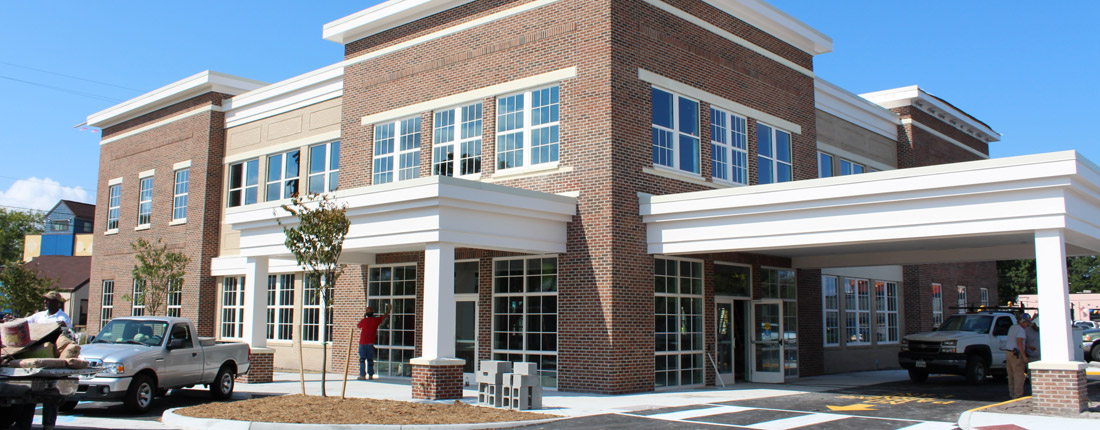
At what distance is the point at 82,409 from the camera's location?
13.9m

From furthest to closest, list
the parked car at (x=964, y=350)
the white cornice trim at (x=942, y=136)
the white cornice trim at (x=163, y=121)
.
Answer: the white cornice trim at (x=942, y=136)
the white cornice trim at (x=163, y=121)
the parked car at (x=964, y=350)

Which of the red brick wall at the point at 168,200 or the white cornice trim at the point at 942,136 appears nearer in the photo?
the red brick wall at the point at 168,200

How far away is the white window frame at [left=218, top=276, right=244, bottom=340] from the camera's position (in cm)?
2645

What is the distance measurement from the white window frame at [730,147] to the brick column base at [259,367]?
1082 centimetres

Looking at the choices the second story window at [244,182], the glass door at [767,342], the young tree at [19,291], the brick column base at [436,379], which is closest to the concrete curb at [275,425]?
the brick column base at [436,379]

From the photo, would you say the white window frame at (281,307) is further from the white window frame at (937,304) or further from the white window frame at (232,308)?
the white window frame at (937,304)

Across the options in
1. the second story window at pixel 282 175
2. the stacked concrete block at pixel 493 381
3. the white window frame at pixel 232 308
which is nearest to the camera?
the stacked concrete block at pixel 493 381

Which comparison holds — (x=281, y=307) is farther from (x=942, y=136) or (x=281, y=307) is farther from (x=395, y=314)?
(x=942, y=136)

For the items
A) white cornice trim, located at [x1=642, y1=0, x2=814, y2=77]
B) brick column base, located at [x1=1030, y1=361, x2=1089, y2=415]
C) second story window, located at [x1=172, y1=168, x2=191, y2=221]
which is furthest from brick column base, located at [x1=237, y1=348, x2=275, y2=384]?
brick column base, located at [x1=1030, y1=361, x2=1089, y2=415]

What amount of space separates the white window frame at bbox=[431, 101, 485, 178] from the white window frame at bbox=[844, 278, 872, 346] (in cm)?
1267

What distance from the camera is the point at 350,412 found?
41.3ft

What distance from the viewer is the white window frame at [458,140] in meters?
19.4

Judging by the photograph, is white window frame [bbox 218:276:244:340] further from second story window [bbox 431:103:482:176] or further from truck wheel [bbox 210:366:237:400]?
truck wheel [bbox 210:366:237:400]

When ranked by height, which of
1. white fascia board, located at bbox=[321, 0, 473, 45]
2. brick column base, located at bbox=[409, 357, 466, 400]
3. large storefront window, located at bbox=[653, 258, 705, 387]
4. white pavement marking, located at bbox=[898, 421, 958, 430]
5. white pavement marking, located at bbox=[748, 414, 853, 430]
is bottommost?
white pavement marking, located at bbox=[898, 421, 958, 430]
